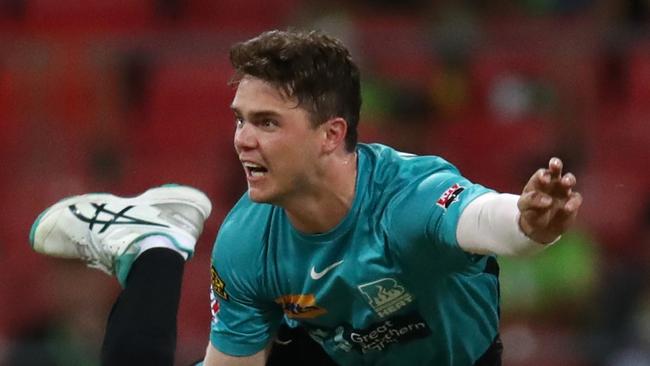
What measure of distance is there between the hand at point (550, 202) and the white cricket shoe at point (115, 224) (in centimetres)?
163

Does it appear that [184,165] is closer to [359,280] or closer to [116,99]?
[116,99]

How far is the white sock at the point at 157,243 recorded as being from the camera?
14.5 feet

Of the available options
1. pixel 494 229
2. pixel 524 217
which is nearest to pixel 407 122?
pixel 494 229

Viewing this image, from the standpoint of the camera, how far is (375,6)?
26.0 feet

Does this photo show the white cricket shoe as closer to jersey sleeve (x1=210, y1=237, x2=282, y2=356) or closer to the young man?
jersey sleeve (x1=210, y1=237, x2=282, y2=356)

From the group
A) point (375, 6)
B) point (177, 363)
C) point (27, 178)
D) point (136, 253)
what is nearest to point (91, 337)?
point (177, 363)

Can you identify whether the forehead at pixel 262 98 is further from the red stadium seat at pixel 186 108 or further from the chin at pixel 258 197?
the red stadium seat at pixel 186 108

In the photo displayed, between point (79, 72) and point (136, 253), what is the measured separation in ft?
10.6

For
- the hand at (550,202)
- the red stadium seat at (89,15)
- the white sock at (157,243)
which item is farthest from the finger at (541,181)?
the red stadium seat at (89,15)

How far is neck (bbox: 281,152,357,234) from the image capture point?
3.80m

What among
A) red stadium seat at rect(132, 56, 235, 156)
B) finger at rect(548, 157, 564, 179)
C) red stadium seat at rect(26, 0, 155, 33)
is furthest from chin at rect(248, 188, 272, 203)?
red stadium seat at rect(26, 0, 155, 33)

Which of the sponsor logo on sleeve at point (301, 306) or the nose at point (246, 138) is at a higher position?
the nose at point (246, 138)

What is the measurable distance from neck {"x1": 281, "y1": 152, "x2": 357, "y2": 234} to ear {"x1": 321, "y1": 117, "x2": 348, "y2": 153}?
4 cm

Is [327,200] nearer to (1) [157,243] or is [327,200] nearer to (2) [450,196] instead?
(2) [450,196]
